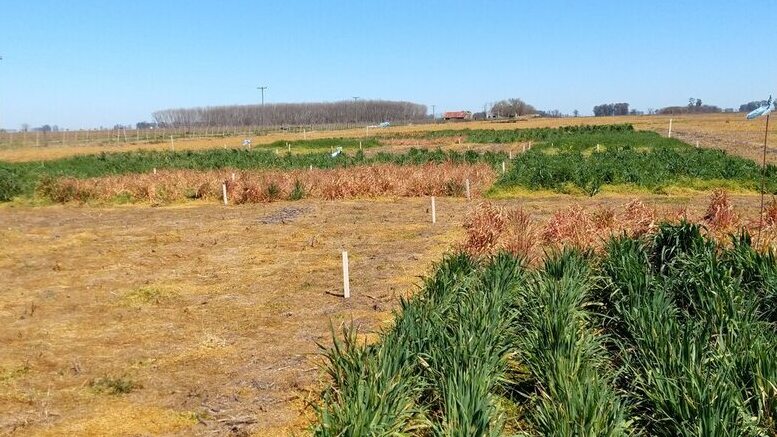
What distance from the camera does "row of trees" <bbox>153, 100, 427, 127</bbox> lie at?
14325cm

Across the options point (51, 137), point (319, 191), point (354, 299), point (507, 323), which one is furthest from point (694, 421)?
point (51, 137)

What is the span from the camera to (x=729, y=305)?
17.3 ft

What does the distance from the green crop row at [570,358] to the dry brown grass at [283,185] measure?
13.0 metres

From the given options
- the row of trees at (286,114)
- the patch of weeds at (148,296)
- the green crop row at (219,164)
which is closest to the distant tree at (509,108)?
the row of trees at (286,114)

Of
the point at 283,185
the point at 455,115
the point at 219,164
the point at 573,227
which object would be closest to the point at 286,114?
the point at 455,115

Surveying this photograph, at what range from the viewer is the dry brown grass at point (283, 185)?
1964 centimetres

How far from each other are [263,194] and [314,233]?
6380mm

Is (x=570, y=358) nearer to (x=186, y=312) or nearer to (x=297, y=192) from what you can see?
(x=186, y=312)

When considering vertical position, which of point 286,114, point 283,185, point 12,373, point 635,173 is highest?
point 286,114

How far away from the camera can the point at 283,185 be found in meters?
20.0

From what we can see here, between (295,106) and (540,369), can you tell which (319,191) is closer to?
(540,369)

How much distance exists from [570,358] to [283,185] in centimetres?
1631

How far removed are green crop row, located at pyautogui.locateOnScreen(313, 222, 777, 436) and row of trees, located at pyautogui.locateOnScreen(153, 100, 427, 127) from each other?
13516cm

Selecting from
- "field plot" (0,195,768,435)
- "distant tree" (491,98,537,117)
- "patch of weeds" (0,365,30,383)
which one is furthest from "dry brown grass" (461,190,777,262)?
"distant tree" (491,98,537,117)
